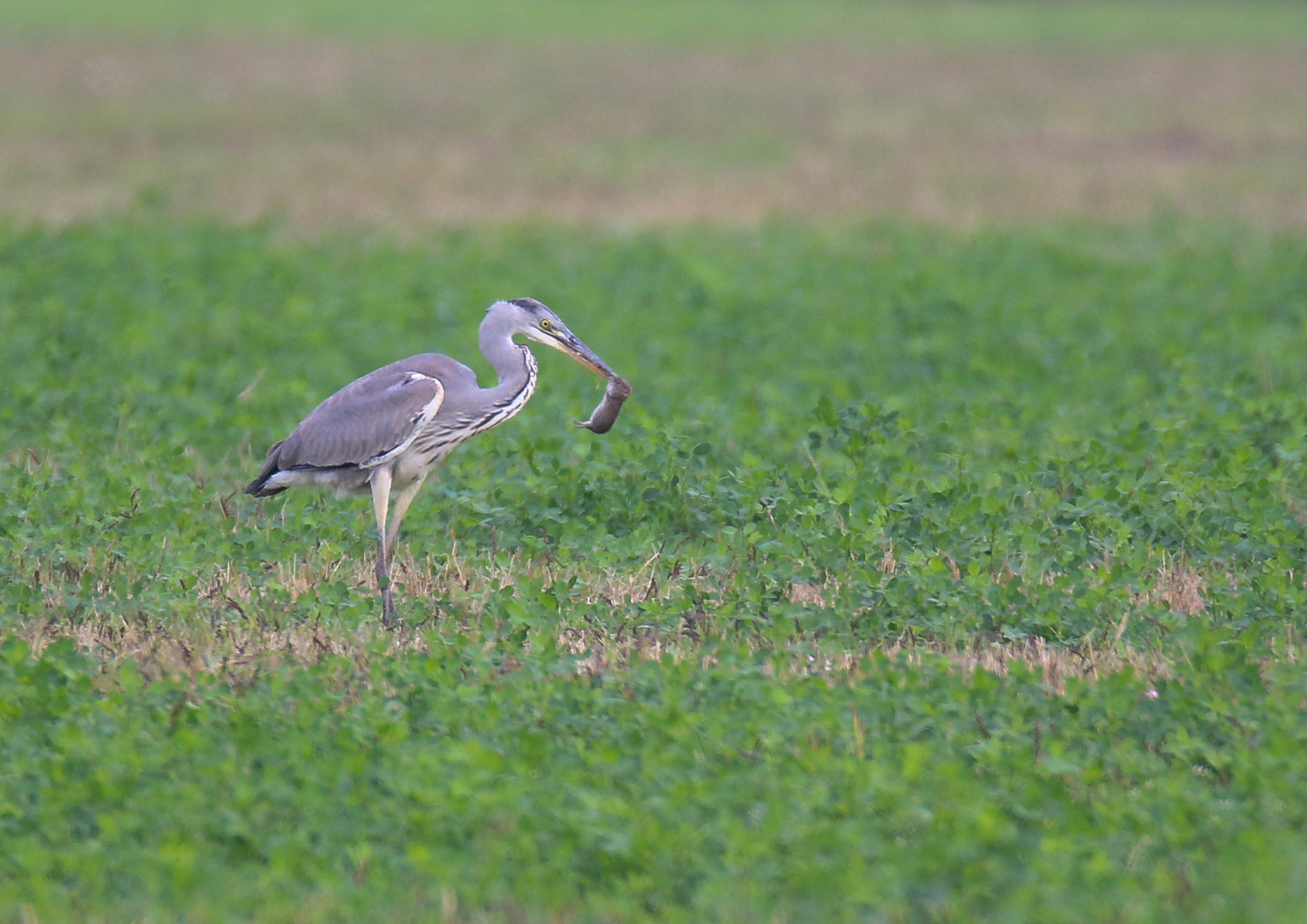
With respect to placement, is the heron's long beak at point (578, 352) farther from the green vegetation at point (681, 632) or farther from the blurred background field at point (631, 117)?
the blurred background field at point (631, 117)

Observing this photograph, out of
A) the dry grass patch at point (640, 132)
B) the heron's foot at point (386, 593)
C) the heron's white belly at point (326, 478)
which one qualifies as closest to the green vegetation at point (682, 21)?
the dry grass patch at point (640, 132)

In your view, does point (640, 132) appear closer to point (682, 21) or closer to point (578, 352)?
point (682, 21)

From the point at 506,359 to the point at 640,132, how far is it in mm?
18546

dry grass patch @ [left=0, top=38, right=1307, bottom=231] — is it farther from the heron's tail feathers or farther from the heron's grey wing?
the heron's grey wing

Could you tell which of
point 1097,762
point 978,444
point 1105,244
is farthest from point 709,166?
point 1097,762

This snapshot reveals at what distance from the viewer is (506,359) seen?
7684 mm

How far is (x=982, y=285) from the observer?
1444cm

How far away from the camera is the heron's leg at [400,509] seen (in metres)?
7.78

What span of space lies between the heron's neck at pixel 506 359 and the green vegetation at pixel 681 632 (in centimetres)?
78

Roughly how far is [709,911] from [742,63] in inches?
1218

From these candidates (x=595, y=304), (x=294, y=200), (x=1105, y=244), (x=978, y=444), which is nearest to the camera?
(x=978, y=444)

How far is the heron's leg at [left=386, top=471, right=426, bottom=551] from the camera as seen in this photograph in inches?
306

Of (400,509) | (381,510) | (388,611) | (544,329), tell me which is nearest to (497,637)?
(388,611)

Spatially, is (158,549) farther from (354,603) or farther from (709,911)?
(709,911)
